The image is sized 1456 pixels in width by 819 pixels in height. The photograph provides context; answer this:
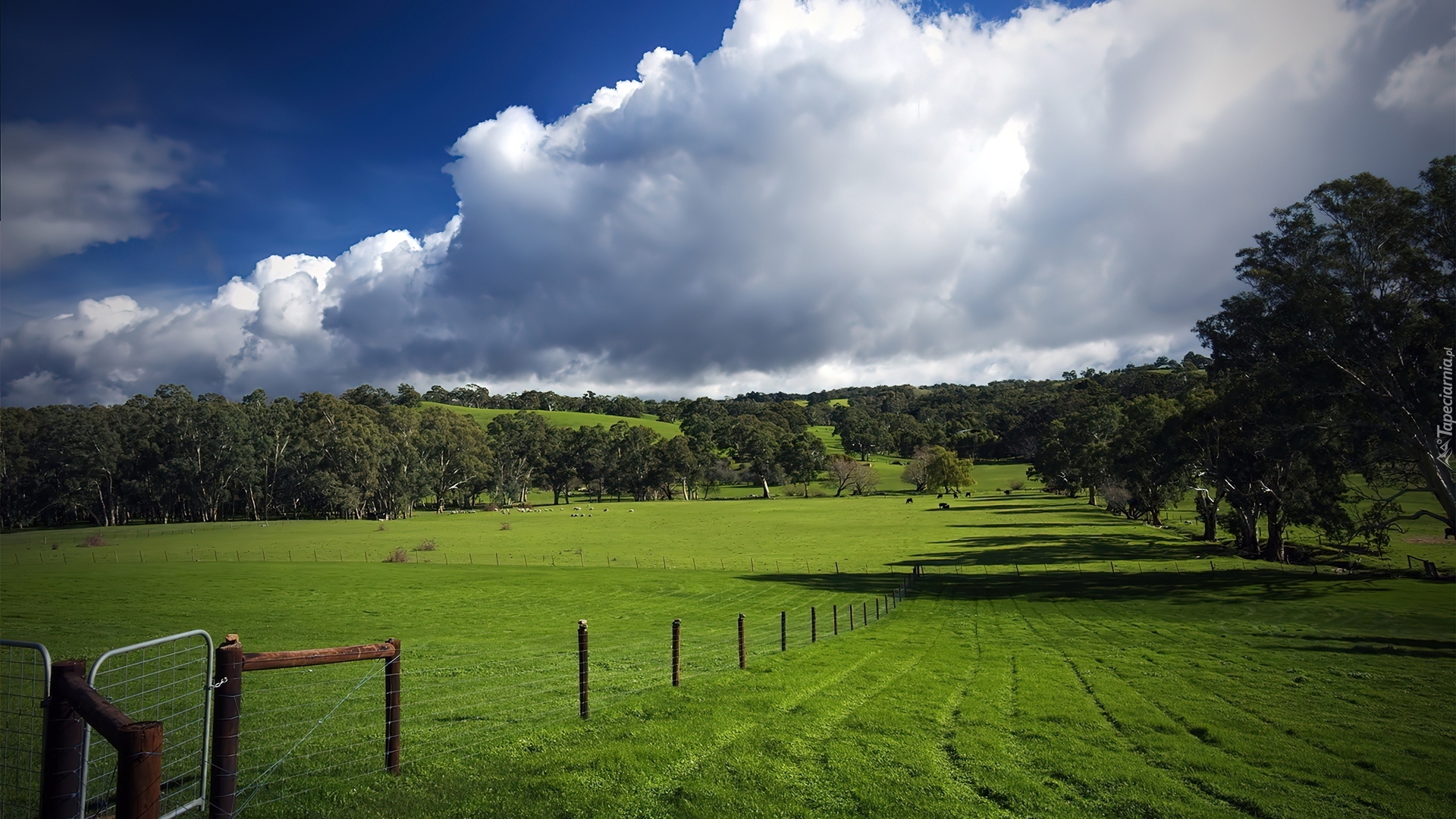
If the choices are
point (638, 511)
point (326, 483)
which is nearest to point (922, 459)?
point (638, 511)

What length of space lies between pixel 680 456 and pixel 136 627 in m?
116

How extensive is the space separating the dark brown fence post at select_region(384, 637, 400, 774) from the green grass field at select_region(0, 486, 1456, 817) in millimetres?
213

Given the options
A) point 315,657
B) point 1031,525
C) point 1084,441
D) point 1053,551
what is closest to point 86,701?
point 315,657

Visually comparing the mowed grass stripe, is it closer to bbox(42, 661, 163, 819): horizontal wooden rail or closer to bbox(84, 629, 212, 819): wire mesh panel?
bbox(42, 661, 163, 819): horizontal wooden rail

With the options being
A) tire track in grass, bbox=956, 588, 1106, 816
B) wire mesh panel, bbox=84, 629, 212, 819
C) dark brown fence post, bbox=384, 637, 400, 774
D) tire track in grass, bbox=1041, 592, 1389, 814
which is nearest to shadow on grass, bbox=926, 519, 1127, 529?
tire track in grass, bbox=956, 588, 1106, 816

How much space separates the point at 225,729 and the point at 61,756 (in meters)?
1.31

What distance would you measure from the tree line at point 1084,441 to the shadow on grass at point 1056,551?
226 inches

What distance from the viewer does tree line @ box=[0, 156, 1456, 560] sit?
103ft

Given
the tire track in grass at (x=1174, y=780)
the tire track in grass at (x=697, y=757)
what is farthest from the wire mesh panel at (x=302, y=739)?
the tire track in grass at (x=1174, y=780)

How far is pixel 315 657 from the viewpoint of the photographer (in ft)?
20.6

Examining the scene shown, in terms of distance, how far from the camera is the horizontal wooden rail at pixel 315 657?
5.83 meters

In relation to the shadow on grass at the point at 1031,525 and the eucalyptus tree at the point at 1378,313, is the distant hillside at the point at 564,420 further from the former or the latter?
the eucalyptus tree at the point at 1378,313

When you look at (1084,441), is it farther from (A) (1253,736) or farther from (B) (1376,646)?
(A) (1253,736)

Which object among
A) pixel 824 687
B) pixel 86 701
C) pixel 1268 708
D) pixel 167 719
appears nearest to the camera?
pixel 86 701
